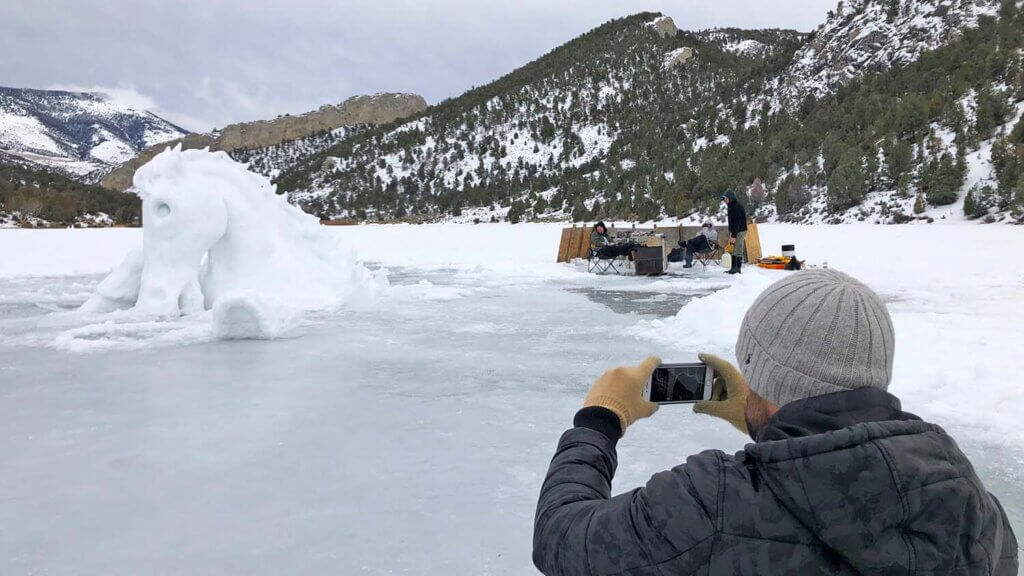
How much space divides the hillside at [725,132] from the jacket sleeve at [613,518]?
590 inches

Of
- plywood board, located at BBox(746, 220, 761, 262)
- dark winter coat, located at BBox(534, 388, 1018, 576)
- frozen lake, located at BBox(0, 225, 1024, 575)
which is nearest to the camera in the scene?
dark winter coat, located at BBox(534, 388, 1018, 576)

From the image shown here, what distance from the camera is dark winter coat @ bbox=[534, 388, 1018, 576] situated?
74cm

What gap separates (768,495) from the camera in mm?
775

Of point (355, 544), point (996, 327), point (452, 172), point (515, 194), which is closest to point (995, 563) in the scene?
point (355, 544)

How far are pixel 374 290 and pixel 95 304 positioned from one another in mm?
3088

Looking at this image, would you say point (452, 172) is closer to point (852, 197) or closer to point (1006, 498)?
point (852, 197)

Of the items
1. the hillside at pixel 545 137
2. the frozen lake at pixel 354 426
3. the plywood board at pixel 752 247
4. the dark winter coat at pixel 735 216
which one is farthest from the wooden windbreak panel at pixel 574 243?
the hillside at pixel 545 137

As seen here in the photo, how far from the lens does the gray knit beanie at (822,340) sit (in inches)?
35.2

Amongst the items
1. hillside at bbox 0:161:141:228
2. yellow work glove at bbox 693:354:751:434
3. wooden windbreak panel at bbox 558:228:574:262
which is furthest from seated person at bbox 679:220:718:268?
hillside at bbox 0:161:141:228

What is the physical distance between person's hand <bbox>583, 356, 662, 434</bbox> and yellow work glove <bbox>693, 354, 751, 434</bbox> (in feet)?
0.44

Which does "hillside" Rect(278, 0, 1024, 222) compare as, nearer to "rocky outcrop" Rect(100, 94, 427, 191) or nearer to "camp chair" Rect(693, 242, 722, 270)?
"camp chair" Rect(693, 242, 722, 270)

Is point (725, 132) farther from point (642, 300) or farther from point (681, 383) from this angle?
point (681, 383)

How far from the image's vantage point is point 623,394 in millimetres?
1106

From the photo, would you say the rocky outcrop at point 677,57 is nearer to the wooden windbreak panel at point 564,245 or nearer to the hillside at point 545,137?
the hillside at point 545,137
